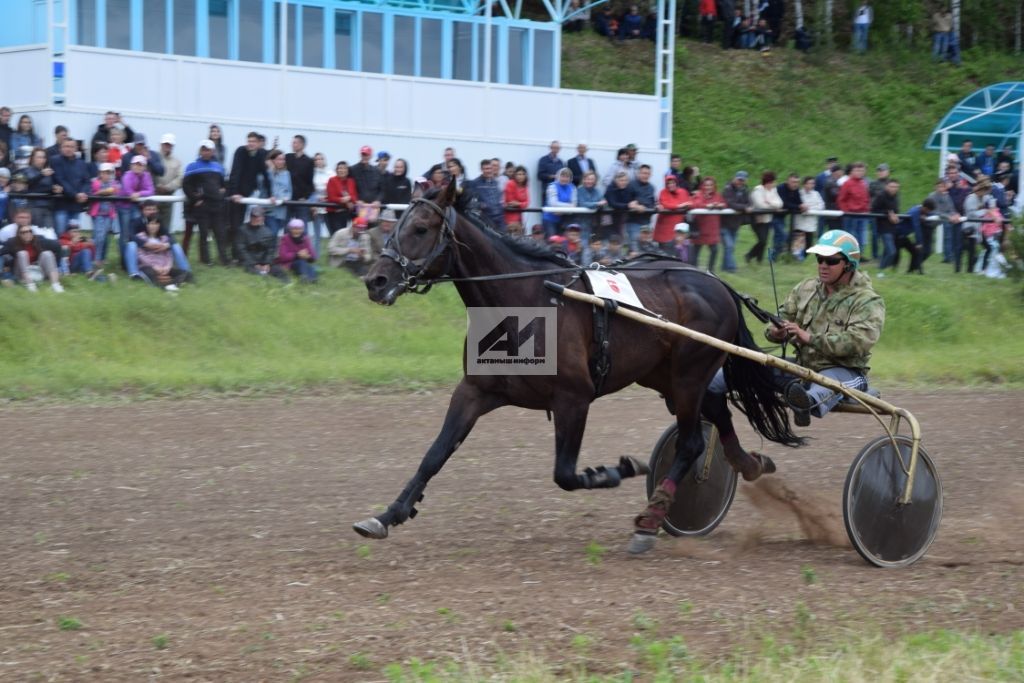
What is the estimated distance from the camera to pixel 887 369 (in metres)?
14.6

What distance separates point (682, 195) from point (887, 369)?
3.40 meters

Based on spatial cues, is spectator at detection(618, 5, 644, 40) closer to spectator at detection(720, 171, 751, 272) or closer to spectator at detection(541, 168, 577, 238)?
spectator at detection(720, 171, 751, 272)

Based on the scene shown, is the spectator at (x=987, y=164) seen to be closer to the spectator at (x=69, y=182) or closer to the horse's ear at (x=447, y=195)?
the spectator at (x=69, y=182)

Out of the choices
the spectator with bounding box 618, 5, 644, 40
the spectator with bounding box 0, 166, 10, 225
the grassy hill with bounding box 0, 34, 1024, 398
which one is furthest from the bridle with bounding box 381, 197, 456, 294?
the spectator with bounding box 618, 5, 644, 40

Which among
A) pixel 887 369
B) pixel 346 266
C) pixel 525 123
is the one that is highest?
pixel 525 123

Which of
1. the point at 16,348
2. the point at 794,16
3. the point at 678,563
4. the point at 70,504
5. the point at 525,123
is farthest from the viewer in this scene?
the point at 794,16

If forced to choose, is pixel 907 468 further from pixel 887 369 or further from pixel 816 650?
pixel 887 369

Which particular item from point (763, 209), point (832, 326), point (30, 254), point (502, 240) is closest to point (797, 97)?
point (763, 209)

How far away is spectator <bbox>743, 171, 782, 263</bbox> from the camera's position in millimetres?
16562

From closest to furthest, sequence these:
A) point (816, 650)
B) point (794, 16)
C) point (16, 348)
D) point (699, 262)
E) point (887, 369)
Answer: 1. point (816, 650)
2. point (16, 348)
3. point (887, 369)
4. point (699, 262)
5. point (794, 16)

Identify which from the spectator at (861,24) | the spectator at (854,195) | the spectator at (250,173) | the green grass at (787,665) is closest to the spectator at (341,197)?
the spectator at (250,173)

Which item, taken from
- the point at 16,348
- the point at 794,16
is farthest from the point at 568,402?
the point at 794,16

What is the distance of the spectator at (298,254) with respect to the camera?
14523mm

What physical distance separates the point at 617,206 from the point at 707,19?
17.8 m
